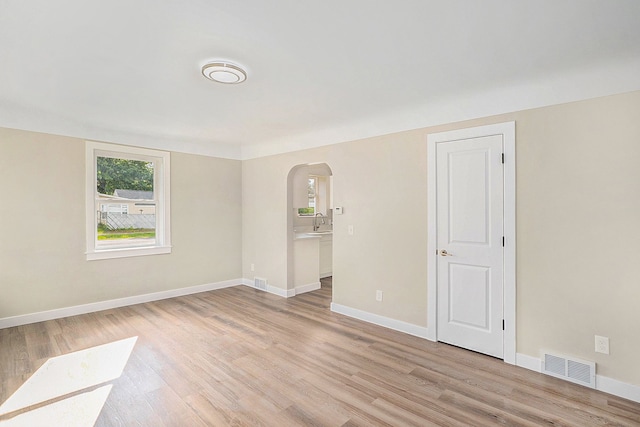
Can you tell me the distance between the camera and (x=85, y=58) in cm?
236

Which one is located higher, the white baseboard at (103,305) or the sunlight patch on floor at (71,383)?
the white baseboard at (103,305)

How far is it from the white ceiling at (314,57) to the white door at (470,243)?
1.48 feet

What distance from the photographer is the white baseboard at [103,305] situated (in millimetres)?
3818

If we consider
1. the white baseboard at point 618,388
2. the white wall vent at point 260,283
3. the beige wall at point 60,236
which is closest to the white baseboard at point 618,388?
the white baseboard at point 618,388

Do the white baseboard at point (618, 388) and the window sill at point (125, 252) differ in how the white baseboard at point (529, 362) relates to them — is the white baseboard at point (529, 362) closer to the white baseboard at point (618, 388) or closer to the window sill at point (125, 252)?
the white baseboard at point (618, 388)

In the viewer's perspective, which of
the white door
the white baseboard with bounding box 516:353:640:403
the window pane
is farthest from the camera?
the window pane

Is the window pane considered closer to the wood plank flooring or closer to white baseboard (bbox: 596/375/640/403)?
the wood plank flooring

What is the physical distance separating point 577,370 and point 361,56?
3016mm

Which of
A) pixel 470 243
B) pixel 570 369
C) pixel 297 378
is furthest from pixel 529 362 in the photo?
pixel 297 378

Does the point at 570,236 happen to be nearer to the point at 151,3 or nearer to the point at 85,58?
the point at 151,3

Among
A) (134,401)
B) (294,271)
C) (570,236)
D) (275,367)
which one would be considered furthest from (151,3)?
(294,271)

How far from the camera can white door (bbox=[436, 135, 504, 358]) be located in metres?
3.03

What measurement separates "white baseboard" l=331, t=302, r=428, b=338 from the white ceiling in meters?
2.26

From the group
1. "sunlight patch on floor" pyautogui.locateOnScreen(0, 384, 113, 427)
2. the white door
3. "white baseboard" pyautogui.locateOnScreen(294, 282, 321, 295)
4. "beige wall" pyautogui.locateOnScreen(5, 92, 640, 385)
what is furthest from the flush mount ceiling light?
"white baseboard" pyautogui.locateOnScreen(294, 282, 321, 295)
